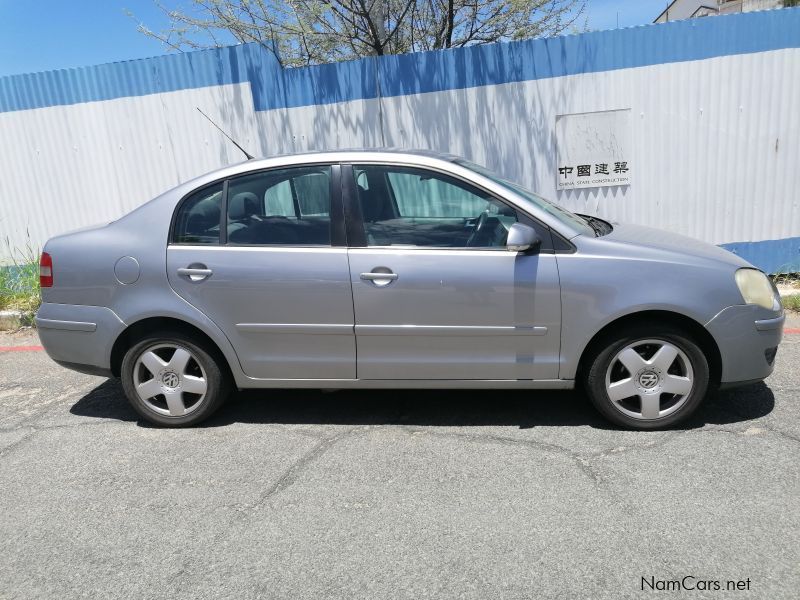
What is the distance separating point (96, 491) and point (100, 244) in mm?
1506

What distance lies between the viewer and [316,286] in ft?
12.3

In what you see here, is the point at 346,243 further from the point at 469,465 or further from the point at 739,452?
the point at 739,452

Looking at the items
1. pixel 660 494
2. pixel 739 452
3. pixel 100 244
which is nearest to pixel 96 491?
pixel 100 244

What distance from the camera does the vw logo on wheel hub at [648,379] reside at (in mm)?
3676

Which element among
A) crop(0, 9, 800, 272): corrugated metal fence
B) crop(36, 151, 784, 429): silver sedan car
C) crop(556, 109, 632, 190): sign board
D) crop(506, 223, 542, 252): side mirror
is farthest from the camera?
crop(556, 109, 632, 190): sign board

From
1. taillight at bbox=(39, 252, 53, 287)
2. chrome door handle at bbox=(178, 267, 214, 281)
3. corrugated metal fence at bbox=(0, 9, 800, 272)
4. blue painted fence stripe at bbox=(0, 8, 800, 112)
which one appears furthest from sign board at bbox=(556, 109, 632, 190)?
taillight at bbox=(39, 252, 53, 287)

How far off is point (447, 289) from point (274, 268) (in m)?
1.02

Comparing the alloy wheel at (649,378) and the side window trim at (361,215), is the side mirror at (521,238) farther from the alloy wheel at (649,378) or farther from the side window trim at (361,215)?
the alloy wheel at (649,378)

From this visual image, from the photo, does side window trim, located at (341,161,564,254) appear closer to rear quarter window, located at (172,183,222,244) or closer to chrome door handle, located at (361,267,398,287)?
chrome door handle, located at (361,267,398,287)

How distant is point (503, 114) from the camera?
703cm

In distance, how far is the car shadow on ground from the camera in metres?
4.03

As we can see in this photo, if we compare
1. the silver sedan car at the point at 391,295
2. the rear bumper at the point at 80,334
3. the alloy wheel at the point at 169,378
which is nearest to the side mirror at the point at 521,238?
the silver sedan car at the point at 391,295

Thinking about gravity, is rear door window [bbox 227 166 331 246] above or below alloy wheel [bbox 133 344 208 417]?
above

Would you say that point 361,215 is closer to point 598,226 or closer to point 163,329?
point 163,329
